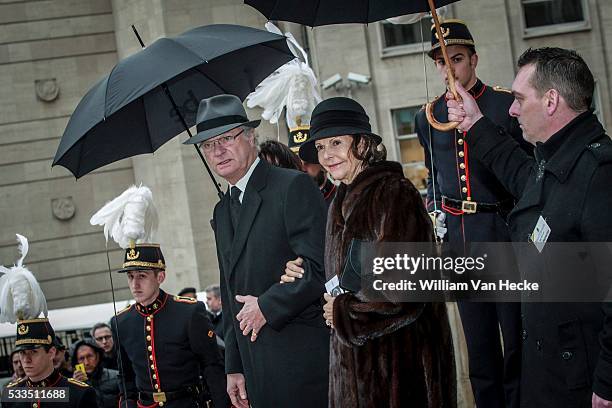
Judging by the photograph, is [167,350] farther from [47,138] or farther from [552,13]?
[47,138]

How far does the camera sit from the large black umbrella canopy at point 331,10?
17.7ft

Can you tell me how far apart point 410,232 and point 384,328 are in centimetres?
43

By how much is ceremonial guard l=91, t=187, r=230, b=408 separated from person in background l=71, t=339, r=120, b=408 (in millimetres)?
2328

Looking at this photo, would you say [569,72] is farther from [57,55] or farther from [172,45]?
[57,55]

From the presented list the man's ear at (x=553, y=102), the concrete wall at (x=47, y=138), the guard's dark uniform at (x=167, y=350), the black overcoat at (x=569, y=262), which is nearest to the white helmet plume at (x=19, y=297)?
the guard's dark uniform at (x=167, y=350)

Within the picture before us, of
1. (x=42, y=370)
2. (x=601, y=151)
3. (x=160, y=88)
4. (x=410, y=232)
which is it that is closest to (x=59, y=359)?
(x=42, y=370)

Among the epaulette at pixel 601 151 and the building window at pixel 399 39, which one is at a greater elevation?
the building window at pixel 399 39

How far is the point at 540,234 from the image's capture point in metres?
4.06

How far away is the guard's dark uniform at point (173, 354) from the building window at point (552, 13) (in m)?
15.3

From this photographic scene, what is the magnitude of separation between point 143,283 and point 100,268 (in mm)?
15849

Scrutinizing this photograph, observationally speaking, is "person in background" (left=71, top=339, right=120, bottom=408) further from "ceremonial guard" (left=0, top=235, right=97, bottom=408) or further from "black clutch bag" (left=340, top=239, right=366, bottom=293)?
"black clutch bag" (left=340, top=239, right=366, bottom=293)

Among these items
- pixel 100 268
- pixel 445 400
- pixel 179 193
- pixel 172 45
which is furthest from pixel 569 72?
pixel 100 268

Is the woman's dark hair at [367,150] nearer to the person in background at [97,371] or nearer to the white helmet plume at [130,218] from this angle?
the white helmet plume at [130,218]

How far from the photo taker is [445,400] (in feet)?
14.5
